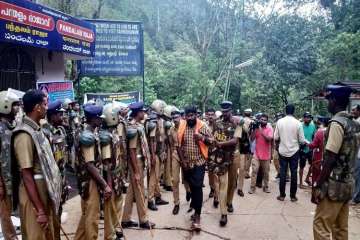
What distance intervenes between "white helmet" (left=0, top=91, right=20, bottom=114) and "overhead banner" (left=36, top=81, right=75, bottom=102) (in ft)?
13.9

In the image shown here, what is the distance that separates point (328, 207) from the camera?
396cm

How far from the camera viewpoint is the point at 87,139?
13.2 ft

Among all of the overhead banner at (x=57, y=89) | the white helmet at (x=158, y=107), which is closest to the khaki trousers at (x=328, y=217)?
the white helmet at (x=158, y=107)

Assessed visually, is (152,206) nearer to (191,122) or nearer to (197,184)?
(197,184)

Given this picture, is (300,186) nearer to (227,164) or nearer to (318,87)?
(227,164)

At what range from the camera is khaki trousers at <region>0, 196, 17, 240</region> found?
165 inches

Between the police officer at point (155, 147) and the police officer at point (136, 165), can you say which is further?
the police officer at point (155, 147)

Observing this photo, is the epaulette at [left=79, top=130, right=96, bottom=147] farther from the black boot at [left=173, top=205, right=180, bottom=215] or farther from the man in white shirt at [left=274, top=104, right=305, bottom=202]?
the man in white shirt at [left=274, top=104, right=305, bottom=202]

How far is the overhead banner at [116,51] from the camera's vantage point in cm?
1347

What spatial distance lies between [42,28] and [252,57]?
15.5m

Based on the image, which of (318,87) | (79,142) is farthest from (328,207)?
(318,87)

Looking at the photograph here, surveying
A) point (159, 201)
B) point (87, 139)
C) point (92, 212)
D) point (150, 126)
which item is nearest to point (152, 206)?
point (159, 201)

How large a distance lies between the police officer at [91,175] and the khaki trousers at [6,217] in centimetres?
82

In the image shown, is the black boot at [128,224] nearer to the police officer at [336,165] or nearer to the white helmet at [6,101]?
the white helmet at [6,101]
